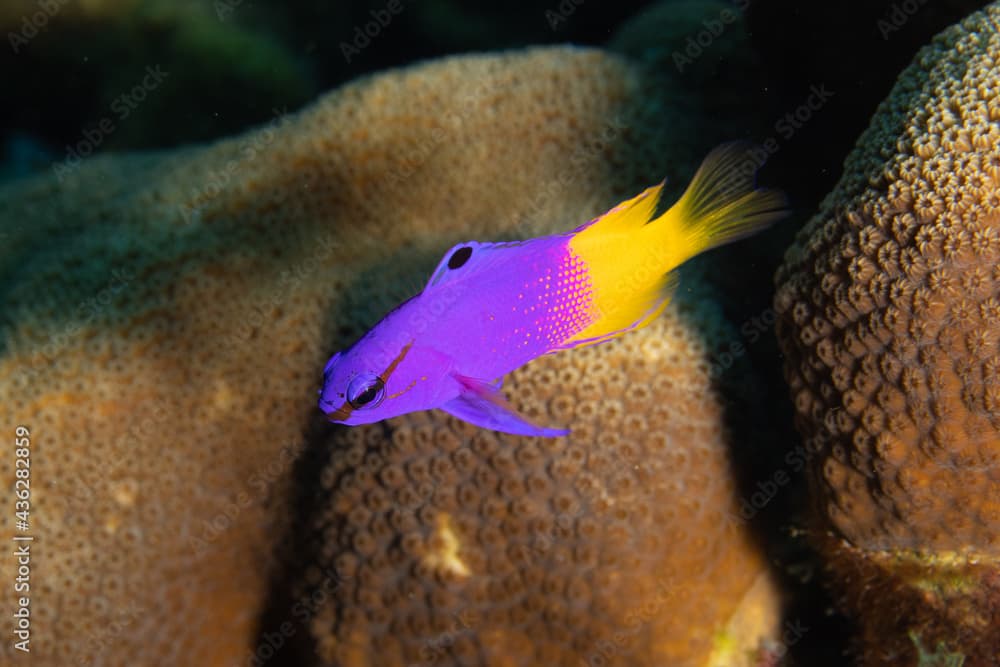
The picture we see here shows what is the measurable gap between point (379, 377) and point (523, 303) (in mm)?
393

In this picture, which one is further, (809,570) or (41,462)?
(41,462)

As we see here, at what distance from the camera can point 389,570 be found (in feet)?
9.37

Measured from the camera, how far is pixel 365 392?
152 cm

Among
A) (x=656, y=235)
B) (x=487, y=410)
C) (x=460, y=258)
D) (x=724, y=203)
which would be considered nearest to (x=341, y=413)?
(x=487, y=410)

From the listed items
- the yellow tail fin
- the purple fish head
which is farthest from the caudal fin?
the purple fish head

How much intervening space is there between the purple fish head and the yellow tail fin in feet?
1.25

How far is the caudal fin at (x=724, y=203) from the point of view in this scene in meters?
1.70

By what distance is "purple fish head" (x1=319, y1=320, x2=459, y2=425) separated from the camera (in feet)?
4.99

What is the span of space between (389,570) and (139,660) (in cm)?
159

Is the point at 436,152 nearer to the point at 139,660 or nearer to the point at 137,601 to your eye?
the point at 137,601

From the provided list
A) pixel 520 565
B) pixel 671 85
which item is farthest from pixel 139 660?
pixel 671 85

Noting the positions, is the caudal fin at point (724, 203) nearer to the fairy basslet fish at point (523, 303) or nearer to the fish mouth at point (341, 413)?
the fairy basslet fish at point (523, 303)

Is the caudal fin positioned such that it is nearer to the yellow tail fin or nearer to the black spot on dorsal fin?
the yellow tail fin

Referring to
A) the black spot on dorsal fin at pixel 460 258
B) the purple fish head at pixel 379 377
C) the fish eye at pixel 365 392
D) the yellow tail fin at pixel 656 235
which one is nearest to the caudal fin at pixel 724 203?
the yellow tail fin at pixel 656 235
